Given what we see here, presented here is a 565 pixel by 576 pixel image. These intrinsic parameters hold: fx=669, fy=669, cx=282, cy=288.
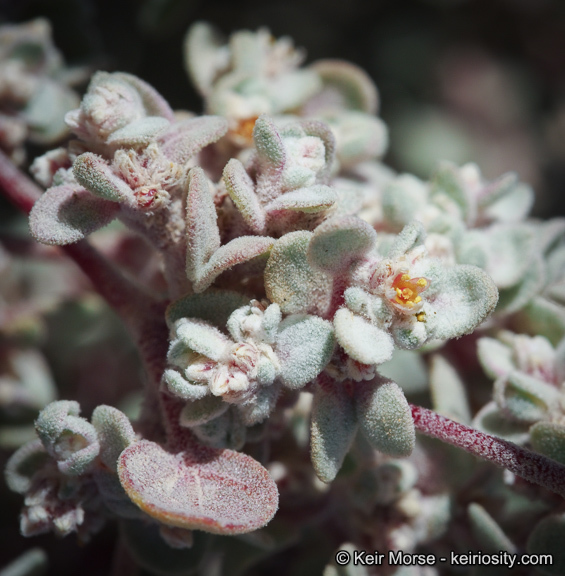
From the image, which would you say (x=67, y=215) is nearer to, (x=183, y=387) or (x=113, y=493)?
(x=183, y=387)

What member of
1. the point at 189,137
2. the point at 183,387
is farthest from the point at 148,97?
the point at 183,387

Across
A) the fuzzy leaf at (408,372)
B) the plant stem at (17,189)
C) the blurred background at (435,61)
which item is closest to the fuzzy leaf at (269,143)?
the plant stem at (17,189)

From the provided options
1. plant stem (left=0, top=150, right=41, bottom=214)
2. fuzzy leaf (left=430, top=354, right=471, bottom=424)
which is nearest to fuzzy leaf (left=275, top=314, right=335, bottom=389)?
fuzzy leaf (left=430, top=354, right=471, bottom=424)

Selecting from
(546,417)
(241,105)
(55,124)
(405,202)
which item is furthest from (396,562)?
(55,124)

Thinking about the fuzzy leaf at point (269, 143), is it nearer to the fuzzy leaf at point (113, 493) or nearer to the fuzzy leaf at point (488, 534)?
the fuzzy leaf at point (113, 493)

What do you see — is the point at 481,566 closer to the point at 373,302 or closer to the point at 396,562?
the point at 396,562

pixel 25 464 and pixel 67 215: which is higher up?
pixel 67 215

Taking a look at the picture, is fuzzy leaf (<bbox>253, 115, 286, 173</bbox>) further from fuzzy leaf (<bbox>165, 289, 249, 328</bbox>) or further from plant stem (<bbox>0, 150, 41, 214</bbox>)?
plant stem (<bbox>0, 150, 41, 214</bbox>)
